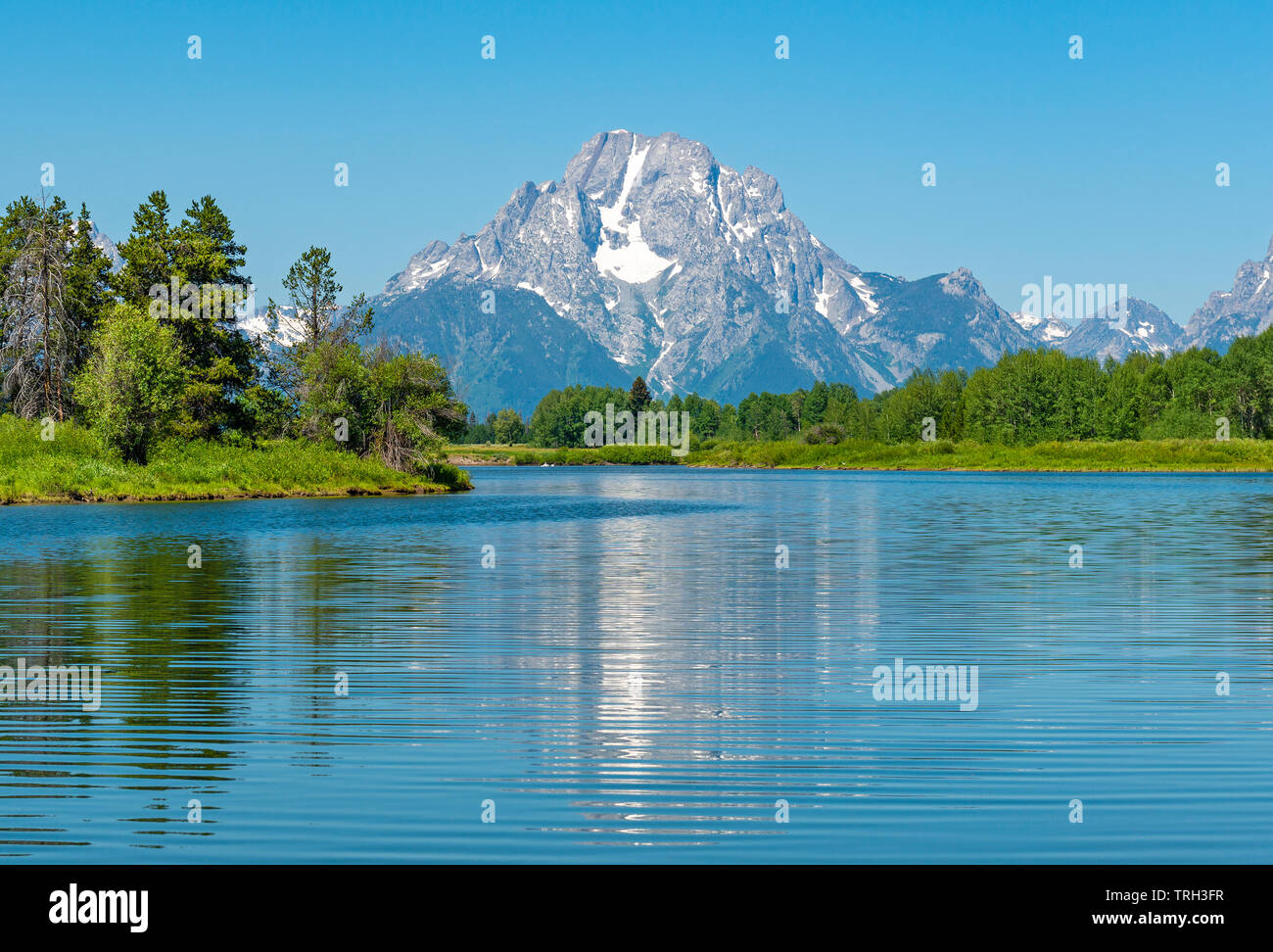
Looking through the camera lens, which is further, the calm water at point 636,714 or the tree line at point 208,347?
the tree line at point 208,347

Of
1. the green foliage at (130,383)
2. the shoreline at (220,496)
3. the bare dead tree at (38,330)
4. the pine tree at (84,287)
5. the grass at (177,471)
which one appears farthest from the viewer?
the pine tree at (84,287)

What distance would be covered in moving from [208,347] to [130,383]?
17.7 m

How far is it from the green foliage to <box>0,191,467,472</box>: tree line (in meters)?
1.84

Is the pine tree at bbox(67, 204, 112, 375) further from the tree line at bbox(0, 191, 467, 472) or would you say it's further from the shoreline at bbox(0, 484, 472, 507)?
the shoreline at bbox(0, 484, 472, 507)

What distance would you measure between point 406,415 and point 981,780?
3640 inches

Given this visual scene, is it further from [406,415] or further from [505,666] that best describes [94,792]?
[406,415]

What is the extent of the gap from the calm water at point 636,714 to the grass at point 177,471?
45366mm


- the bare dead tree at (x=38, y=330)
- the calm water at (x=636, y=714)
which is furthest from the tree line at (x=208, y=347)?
the calm water at (x=636, y=714)

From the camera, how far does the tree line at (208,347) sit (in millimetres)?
96375

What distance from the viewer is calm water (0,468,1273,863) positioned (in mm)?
10992

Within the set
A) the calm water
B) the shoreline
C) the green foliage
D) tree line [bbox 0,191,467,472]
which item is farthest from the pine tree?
the calm water

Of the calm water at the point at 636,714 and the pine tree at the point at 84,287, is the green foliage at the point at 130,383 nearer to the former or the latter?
the pine tree at the point at 84,287

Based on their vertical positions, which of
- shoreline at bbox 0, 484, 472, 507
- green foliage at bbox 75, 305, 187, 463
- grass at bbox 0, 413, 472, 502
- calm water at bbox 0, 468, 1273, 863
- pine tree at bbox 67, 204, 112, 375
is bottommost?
calm water at bbox 0, 468, 1273, 863
